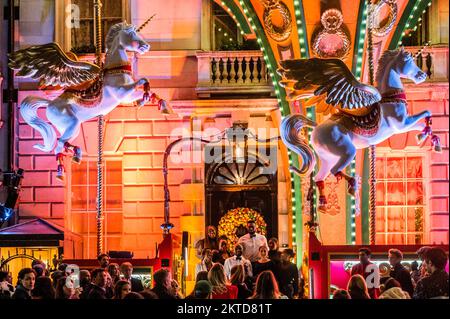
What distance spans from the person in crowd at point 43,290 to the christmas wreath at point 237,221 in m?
9.15

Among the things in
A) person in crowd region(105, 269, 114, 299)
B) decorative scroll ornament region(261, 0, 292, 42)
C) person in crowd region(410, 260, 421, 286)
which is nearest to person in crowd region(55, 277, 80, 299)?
person in crowd region(105, 269, 114, 299)

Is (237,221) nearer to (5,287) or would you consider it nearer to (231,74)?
(231,74)

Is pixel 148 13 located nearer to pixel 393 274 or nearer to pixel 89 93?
pixel 89 93

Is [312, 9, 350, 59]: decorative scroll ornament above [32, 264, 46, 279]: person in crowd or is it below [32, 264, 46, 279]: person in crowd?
above

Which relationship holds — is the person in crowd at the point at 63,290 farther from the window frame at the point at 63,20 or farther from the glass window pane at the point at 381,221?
the glass window pane at the point at 381,221

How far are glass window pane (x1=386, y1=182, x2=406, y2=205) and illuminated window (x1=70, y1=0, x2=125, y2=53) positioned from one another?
5.37 meters

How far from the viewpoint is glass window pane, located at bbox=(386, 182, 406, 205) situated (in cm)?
2052

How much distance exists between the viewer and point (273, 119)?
20.2m

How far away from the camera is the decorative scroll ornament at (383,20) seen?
15.6 metres

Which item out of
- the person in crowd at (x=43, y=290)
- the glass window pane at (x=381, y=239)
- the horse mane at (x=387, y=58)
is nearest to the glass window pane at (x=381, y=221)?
the glass window pane at (x=381, y=239)

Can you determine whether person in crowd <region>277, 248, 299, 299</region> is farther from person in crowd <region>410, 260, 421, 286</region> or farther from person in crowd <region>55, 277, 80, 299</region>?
person in crowd <region>55, 277, 80, 299</region>

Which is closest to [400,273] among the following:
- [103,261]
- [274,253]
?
[274,253]
